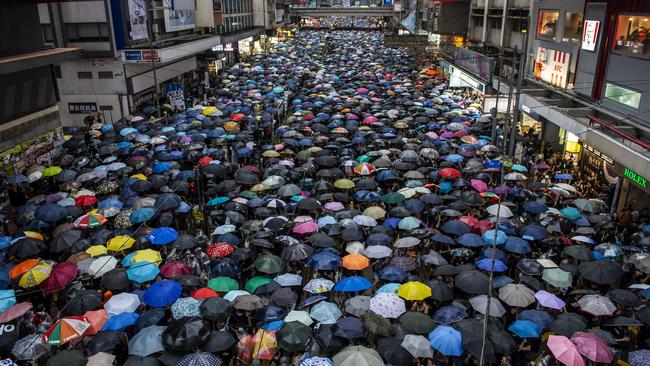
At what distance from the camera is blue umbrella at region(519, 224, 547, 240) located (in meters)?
13.3

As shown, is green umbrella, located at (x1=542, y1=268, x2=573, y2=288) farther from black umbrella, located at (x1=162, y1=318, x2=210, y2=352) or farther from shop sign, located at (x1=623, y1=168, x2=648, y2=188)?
black umbrella, located at (x1=162, y1=318, x2=210, y2=352)

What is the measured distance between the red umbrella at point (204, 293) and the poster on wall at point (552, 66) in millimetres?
19960

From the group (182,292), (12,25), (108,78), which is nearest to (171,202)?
(182,292)

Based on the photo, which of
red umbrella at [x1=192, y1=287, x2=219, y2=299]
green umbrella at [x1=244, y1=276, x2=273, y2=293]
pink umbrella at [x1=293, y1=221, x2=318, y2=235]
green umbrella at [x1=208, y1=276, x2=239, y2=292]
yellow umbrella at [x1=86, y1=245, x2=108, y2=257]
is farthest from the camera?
pink umbrella at [x1=293, y1=221, x2=318, y2=235]

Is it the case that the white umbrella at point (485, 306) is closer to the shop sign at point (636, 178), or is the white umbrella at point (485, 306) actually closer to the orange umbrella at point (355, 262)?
the orange umbrella at point (355, 262)

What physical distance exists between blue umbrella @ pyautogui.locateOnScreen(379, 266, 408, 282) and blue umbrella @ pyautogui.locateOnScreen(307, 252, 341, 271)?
1.10 meters

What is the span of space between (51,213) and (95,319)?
20.1ft

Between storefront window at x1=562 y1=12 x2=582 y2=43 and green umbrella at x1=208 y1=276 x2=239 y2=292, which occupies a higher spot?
storefront window at x1=562 y1=12 x2=582 y2=43

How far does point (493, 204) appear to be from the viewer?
15930mm

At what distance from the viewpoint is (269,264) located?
39.0 feet

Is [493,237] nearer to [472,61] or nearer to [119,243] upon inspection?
[119,243]

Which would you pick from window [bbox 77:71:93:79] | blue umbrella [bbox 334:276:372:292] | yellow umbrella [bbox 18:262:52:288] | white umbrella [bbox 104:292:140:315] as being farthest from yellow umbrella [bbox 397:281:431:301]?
window [bbox 77:71:93:79]

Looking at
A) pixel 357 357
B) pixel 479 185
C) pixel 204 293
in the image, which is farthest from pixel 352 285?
pixel 479 185

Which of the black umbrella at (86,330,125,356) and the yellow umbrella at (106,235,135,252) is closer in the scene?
the black umbrella at (86,330,125,356)
